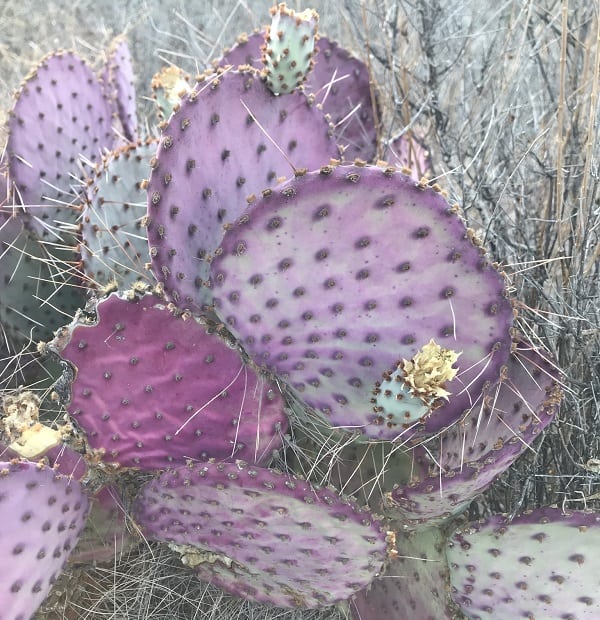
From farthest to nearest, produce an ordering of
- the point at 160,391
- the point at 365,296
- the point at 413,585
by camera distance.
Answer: the point at 413,585 → the point at 160,391 → the point at 365,296

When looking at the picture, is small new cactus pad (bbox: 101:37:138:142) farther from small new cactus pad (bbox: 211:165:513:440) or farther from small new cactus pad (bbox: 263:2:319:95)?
small new cactus pad (bbox: 211:165:513:440)

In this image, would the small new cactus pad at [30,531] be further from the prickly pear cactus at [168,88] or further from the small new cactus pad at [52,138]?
the prickly pear cactus at [168,88]

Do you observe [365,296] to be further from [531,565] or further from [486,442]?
[531,565]

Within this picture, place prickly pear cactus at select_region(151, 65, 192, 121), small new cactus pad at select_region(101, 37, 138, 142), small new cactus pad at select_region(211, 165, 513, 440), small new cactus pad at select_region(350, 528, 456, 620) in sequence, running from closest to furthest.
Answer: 1. small new cactus pad at select_region(211, 165, 513, 440)
2. small new cactus pad at select_region(350, 528, 456, 620)
3. prickly pear cactus at select_region(151, 65, 192, 121)
4. small new cactus pad at select_region(101, 37, 138, 142)

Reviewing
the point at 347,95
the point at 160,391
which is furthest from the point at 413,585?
the point at 347,95

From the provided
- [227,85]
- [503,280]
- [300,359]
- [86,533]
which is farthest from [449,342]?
[86,533]

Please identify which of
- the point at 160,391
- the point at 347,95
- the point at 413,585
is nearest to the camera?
the point at 160,391

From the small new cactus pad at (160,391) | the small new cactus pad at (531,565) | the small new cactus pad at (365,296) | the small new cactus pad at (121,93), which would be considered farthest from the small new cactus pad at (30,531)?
the small new cactus pad at (121,93)

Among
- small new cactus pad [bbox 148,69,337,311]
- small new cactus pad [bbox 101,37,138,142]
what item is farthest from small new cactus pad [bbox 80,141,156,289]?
small new cactus pad [bbox 101,37,138,142]
